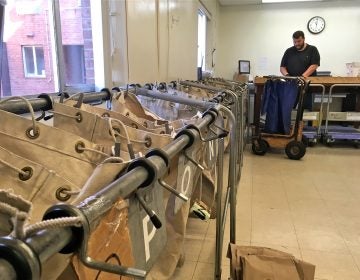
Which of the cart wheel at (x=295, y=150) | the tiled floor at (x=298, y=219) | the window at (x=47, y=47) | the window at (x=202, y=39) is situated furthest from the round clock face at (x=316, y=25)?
the window at (x=47, y=47)

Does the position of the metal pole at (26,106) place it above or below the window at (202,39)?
below

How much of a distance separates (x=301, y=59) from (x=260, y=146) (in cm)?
176

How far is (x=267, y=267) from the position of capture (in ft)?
4.22

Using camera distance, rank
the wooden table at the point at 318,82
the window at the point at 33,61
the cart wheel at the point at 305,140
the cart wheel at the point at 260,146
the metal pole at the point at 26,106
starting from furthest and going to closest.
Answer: the cart wheel at the point at 305,140 → the wooden table at the point at 318,82 → the cart wheel at the point at 260,146 → the window at the point at 33,61 → the metal pole at the point at 26,106

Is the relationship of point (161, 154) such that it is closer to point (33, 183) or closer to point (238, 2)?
point (33, 183)

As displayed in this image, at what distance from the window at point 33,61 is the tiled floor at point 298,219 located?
1.38 m

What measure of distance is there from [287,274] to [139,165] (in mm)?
1032

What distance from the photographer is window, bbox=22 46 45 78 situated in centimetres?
178

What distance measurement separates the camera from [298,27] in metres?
7.12

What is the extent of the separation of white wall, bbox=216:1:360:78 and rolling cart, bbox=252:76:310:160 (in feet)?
11.9

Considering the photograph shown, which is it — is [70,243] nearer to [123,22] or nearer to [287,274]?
[287,274]

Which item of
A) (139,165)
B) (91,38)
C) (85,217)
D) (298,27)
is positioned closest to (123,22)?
(91,38)

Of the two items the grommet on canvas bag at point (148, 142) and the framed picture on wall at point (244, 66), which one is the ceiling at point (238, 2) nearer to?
the framed picture on wall at point (244, 66)

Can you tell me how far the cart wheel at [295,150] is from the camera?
398 centimetres
